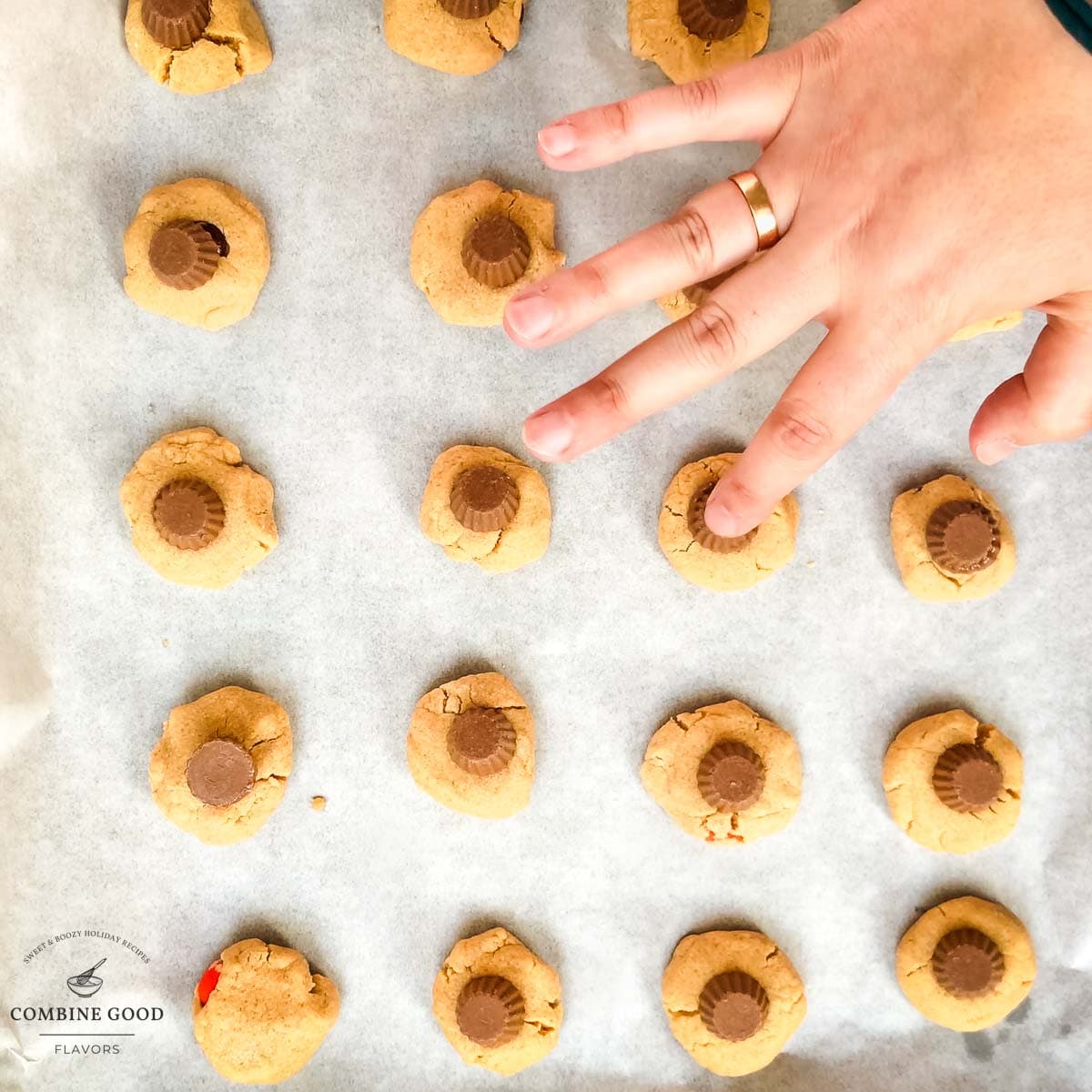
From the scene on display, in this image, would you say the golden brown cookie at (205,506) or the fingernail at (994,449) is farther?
the golden brown cookie at (205,506)

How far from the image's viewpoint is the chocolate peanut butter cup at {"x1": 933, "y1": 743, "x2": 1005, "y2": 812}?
85.7 inches

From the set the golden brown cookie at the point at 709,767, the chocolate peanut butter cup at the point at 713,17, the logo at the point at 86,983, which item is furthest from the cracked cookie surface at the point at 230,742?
the chocolate peanut butter cup at the point at 713,17

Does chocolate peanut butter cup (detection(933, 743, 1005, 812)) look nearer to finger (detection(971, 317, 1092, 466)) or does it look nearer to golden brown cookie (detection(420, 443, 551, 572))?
finger (detection(971, 317, 1092, 466))

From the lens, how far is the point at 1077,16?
1435 millimetres

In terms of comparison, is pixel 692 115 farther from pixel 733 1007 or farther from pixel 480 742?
pixel 733 1007

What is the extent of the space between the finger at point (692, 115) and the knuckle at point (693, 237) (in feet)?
0.51

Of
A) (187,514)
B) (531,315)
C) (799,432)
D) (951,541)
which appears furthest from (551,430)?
(951,541)

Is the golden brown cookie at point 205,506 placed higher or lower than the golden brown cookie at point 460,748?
higher

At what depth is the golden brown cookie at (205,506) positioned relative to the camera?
85.1 inches

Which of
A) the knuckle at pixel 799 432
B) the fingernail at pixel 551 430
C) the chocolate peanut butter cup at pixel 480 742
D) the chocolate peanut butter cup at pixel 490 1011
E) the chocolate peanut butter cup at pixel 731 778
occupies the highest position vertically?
the fingernail at pixel 551 430

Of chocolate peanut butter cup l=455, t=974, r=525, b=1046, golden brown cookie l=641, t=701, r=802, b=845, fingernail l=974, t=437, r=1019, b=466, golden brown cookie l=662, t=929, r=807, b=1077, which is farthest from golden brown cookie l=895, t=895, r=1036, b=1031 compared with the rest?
fingernail l=974, t=437, r=1019, b=466

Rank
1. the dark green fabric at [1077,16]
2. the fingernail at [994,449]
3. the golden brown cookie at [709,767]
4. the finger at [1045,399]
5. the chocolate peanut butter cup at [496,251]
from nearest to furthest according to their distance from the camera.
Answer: the dark green fabric at [1077,16] < the finger at [1045,399] < the fingernail at [994,449] < the chocolate peanut butter cup at [496,251] < the golden brown cookie at [709,767]

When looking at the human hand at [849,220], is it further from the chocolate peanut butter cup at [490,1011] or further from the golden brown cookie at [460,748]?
the chocolate peanut butter cup at [490,1011]

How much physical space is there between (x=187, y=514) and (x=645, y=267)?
1190 millimetres
